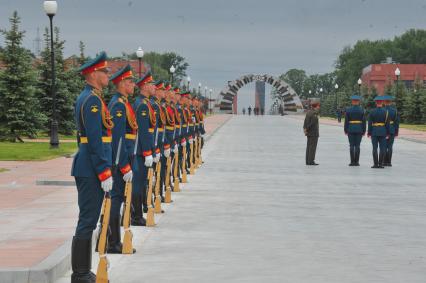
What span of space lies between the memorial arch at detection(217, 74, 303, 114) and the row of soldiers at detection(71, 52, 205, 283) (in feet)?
476

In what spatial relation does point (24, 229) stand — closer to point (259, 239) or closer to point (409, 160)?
point (259, 239)

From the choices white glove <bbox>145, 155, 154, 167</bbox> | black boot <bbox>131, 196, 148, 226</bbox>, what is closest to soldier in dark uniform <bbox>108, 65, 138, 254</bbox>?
white glove <bbox>145, 155, 154, 167</bbox>

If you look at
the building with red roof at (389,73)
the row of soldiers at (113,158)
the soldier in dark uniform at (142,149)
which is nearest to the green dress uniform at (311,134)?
the row of soldiers at (113,158)

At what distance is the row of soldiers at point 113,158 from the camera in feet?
24.6

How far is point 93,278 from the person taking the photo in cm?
762

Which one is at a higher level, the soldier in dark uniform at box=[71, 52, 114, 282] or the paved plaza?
the soldier in dark uniform at box=[71, 52, 114, 282]

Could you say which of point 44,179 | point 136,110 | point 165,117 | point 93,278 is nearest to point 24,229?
point 136,110

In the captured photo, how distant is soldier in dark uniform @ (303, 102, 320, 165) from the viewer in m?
24.6

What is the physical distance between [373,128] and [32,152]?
11146mm

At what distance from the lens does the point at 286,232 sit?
36.9ft

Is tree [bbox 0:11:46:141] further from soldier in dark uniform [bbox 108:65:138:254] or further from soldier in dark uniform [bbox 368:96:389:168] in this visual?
soldier in dark uniform [bbox 108:65:138:254]

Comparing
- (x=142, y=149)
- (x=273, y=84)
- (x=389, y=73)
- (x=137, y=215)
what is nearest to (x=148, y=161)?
(x=142, y=149)

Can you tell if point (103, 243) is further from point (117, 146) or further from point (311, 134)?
point (311, 134)

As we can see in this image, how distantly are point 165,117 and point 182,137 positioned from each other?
3.41 meters
